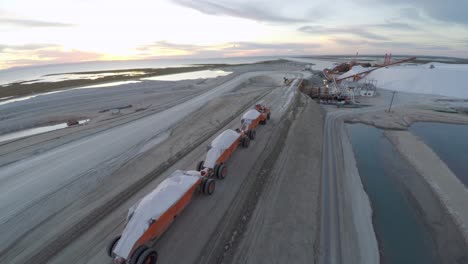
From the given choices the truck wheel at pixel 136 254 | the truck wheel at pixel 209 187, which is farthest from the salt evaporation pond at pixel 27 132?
the truck wheel at pixel 136 254

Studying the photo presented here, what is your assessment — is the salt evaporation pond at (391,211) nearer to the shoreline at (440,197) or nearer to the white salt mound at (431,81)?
the shoreline at (440,197)

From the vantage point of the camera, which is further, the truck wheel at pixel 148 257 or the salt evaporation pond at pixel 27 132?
the salt evaporation pond at pixel 27 132

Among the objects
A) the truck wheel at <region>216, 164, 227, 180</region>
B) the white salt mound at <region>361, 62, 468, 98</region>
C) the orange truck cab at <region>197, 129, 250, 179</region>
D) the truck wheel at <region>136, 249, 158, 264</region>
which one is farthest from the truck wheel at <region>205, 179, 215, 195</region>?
the white salt mound at <region>361, 62, 468, 98</region>

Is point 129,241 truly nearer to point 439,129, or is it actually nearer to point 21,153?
point 21,153

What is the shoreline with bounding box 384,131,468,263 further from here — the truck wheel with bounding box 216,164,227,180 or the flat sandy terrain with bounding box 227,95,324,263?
the truck wheel with bounding box 216,164,227,180

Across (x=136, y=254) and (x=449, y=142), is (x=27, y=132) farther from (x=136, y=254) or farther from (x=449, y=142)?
(x=449, y=142)

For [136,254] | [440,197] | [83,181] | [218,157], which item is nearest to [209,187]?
[218,157]
